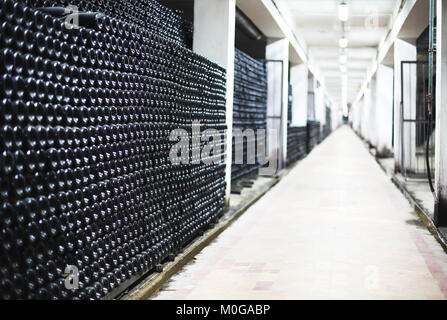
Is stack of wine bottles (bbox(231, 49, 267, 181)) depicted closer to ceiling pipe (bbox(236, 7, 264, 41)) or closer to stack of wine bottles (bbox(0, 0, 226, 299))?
ceiling pipe (bbox(236, 7, 264, 41))

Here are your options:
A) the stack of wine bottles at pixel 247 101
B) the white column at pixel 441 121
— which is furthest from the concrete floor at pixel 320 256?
the stack of wine bottles at pixel 247 101

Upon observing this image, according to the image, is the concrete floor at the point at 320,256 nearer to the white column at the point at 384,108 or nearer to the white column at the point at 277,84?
the white column at the point at 277,84

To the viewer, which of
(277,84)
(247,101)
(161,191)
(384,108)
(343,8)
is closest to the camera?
(161,191)

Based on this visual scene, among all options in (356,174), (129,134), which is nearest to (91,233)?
(129,134)

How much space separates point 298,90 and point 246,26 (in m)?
7.64

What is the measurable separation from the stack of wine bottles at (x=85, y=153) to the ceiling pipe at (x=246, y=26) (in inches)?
203

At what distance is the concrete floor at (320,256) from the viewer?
402cm

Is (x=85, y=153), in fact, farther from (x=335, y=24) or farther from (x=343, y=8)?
(x=335, y=24)

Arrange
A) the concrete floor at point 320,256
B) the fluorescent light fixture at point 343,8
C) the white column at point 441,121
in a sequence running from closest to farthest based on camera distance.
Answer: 1. the concrete floor at point 320,256
2. the white column at point 441,121
3. the fluorescent light fixture at point 343,8

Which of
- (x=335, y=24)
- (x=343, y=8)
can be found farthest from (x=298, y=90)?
(x=343, y=8)

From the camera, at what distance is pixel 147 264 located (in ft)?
13.3

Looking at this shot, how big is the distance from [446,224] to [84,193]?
4496 mm

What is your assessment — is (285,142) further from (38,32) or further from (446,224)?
(38,32)

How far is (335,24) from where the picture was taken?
49.5 feet
